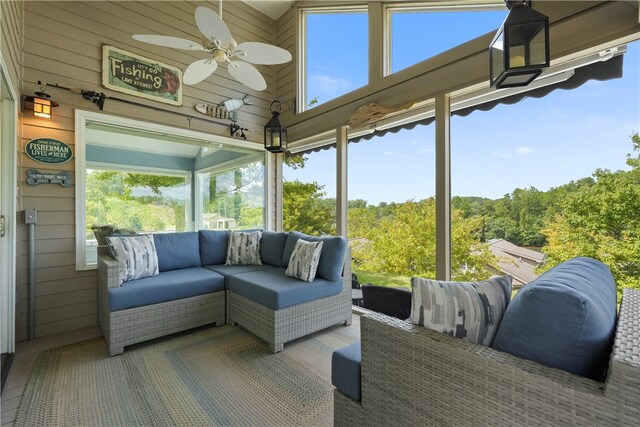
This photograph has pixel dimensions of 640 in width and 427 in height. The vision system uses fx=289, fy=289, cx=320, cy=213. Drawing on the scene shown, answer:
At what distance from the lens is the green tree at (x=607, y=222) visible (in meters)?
1.94

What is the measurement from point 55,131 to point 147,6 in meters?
1.93

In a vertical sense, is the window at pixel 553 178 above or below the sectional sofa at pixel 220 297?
above

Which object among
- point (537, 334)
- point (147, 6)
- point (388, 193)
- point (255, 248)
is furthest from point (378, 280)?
point (147, 6)

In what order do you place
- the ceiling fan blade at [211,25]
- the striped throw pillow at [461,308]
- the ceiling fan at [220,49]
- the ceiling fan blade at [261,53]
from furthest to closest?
the ceiling fan blade at [261,53]
the ceiling fan at [220,49]
the ceiling fan blade at [211,25]
the striped throw pillow at [461,308]

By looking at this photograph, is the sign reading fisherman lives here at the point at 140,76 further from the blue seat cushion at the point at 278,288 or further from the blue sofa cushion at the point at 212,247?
the blue seat cushion at the point at 278,288

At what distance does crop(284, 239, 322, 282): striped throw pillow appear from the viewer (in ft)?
9.25

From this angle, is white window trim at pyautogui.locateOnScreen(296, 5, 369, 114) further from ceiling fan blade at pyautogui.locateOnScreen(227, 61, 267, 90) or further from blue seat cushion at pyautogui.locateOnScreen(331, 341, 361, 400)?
blue seat cushion at pyautogui.locateOnScreen(331, 341, 361, 400)

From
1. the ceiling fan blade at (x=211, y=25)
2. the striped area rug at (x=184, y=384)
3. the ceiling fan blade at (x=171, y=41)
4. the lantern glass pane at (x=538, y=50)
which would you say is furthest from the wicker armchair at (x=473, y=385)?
the ceiling fan blade at (x=171, y=41)

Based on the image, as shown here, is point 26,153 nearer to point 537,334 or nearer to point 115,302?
point 115,302

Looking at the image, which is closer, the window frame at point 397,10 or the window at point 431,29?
the window at point 431,29

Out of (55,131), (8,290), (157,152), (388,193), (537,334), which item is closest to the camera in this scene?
(537,334)

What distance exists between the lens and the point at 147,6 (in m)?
3.59

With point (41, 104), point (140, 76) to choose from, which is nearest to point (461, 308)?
point (41, 104)

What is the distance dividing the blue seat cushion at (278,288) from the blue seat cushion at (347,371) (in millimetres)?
1115
